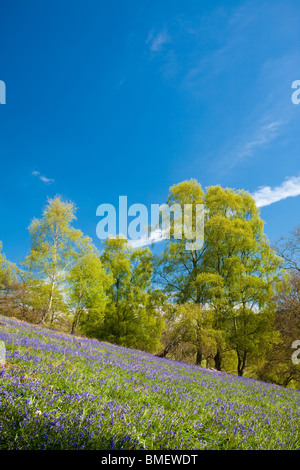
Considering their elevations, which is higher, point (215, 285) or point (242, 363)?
point (215, 285)

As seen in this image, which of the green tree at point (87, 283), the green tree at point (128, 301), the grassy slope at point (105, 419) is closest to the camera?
the grassy slope at point (105, 419)

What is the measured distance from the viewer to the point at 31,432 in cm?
286

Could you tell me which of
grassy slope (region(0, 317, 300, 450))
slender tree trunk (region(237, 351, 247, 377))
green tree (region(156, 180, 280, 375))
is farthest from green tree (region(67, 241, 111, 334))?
grassy slope (region(0, 317, 300, 450))

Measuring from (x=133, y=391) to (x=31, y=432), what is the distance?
3.03 m

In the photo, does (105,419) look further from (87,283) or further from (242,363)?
(87,283)

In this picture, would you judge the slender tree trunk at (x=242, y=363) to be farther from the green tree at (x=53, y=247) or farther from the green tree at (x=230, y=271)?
the green tree at (x=53, y=247)

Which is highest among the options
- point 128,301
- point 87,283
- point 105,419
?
point 87,283

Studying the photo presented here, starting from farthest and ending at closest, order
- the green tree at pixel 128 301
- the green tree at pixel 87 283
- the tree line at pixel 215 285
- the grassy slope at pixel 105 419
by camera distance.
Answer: the green tree at pixel 128 301
the green tree at pixel 87 283
the tree line at pixel 215 285
the grassy slope at pixel 105 419

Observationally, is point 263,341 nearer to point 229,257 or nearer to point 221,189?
point 229,257

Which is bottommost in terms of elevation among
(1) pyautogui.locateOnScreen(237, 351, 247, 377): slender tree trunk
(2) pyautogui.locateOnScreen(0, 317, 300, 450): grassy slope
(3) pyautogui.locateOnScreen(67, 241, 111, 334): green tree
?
(1) pyautogui.locateOnScreen(237, 351, 247, 377): slender tree trunk

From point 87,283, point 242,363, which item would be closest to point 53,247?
point 87,283

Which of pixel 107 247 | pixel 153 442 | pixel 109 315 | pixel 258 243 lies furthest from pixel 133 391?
pixel 107 247

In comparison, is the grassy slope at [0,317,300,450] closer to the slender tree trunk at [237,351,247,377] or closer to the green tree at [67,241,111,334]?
the slender tree trunk at [237,351,247,377]

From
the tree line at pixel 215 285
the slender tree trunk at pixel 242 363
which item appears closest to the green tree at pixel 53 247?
the tree line at pixel 215 285
